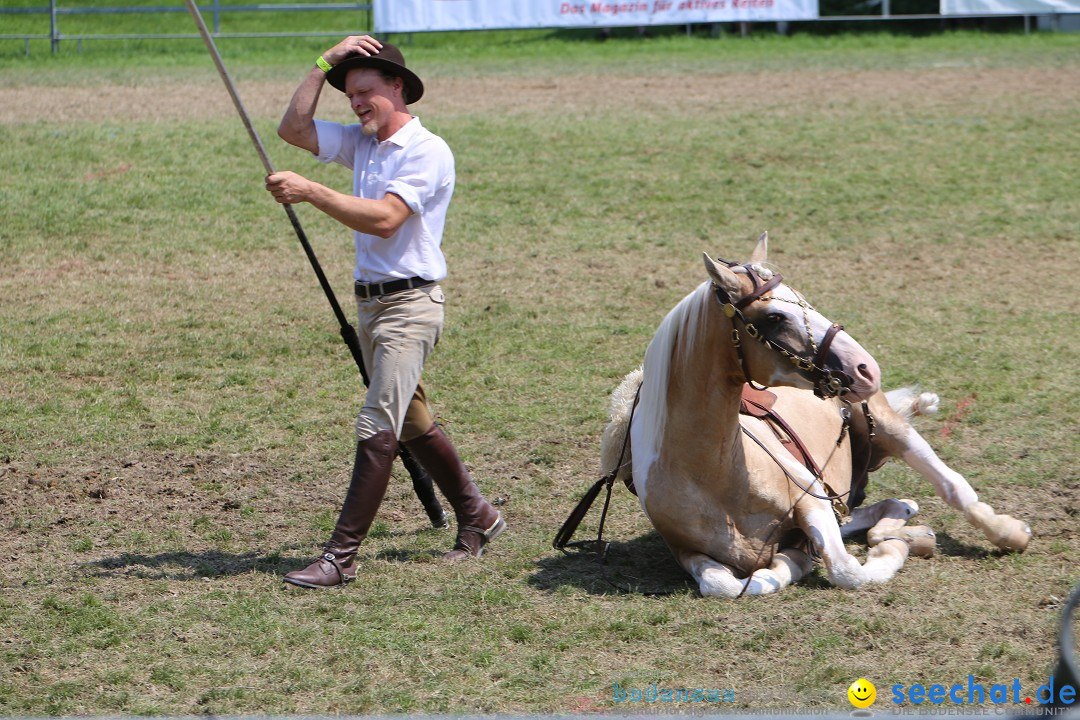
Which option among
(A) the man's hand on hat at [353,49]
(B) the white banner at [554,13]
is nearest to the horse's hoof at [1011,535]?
(A) the man's hand on hat at [353,49]

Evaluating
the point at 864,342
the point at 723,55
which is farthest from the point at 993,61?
the point at 864,342

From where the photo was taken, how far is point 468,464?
250 inches

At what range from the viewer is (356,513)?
4793 millimetres

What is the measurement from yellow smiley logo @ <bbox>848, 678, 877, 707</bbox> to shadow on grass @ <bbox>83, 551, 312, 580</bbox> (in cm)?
234

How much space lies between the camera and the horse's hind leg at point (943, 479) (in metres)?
4.98

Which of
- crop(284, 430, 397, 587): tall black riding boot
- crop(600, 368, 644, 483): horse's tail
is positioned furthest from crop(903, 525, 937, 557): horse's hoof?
crop(284, 430, 397, 587): tall black riding boot

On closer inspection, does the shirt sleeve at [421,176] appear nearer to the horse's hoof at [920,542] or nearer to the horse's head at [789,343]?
the horse's head at [789,343]

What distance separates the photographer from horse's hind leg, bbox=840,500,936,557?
197 inches

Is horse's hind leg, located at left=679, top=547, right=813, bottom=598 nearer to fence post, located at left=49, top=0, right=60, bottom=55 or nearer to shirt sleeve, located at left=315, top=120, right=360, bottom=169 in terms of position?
shirt sleeve, located at left=315, top=120, right=360, bottom=169

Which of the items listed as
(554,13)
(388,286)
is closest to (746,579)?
(388,286)

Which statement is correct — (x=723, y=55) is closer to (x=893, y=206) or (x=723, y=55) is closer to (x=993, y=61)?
(x=993, y=61)

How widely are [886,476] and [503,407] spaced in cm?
224

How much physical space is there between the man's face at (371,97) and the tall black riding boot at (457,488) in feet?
4.22

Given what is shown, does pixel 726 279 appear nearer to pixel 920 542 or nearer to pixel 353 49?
pixel 920 542
